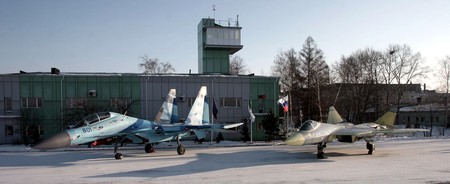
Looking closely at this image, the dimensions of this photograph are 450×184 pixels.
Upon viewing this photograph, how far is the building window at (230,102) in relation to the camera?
35781 mm

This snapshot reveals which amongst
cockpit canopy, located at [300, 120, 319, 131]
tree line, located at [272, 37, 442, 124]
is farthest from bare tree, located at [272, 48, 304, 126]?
cockpit canopy, located at [300, 120, 319, 131]

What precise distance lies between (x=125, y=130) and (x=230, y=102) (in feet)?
56.3

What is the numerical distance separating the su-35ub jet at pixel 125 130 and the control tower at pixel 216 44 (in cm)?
1908

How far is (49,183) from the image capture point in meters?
12.3

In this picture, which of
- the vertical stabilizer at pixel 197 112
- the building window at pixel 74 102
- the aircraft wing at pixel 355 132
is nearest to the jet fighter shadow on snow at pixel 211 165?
the aircraft wing at pixel 355 132

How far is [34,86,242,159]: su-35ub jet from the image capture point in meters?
17.3

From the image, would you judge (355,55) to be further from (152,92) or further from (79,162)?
(79,162)

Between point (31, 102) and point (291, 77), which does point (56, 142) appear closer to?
point (31, 102)

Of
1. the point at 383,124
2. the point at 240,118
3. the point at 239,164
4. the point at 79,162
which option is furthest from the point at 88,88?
the point at 383,124

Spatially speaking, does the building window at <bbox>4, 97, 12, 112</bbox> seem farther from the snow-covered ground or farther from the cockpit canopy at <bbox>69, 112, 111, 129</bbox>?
the cockpit canopy at <bbox>69, 112, 111, 129</bbox>

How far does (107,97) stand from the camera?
34.0 m

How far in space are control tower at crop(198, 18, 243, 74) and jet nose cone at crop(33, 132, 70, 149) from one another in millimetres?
27037

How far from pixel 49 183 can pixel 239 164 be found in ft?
24.8

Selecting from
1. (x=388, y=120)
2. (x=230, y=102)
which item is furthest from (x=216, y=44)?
(x=388, y=120)
